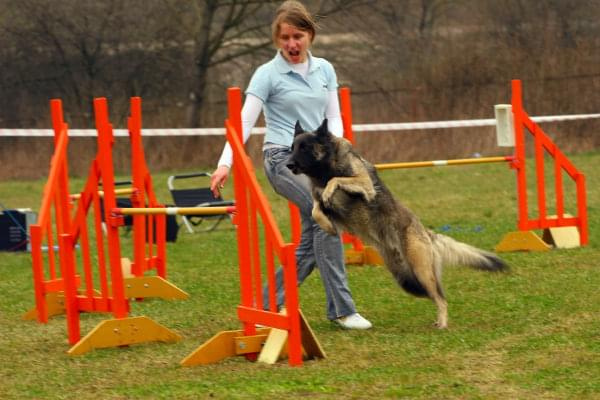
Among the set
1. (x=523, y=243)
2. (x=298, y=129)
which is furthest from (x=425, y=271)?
(x=523, y=243)

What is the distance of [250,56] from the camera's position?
82.4ft

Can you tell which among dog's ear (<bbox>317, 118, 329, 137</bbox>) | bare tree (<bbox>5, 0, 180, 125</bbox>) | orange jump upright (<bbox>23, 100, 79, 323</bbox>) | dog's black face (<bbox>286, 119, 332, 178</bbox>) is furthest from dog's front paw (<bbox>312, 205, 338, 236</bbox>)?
bare tree (<bbox>5, 0, 180, 125</bbox>)

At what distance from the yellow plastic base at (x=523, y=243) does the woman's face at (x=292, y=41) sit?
4.06m

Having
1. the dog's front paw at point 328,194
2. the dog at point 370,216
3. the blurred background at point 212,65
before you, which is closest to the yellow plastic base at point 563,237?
the dog at point 370,216

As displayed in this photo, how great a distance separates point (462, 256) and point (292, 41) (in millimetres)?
1683

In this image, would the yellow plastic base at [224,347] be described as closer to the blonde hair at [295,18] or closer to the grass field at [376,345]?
the grass field at [376,345]

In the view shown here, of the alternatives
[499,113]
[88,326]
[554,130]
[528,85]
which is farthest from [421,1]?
[88,326]

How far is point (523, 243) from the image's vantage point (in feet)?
31.9

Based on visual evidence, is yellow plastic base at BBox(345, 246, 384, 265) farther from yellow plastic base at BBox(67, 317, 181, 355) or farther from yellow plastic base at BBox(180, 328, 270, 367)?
yellow plastic base at BBox(180, 328, 270, 367)

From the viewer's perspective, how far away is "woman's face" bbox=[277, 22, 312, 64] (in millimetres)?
6207

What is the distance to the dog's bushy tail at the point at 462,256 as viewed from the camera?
22.4 feet

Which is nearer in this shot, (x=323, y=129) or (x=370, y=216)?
(x=323, y=129)

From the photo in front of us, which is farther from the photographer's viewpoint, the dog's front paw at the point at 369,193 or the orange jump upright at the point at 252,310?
the dog's front paw at the point at 369,193

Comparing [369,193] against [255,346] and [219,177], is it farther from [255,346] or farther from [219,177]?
[255,346]
